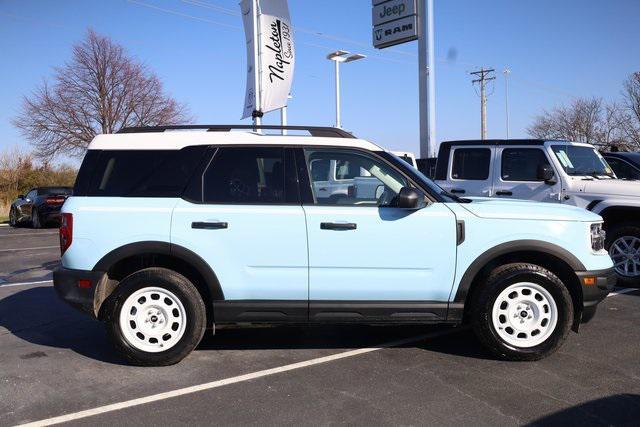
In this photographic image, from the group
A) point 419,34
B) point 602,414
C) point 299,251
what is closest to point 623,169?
point 419,34

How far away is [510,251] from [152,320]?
3.10m

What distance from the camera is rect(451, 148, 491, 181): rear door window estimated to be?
8664mm

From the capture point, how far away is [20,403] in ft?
13.2

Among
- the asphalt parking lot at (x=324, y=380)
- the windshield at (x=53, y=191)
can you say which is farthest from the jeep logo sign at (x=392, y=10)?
the windshield at (x=53, y=191)

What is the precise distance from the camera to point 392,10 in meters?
13.7

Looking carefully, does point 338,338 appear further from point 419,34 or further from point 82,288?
point 419,34

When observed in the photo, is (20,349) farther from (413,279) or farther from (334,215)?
(413,279)

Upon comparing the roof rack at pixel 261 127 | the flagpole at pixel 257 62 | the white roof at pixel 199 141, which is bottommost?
the white roof at pixel 199 141

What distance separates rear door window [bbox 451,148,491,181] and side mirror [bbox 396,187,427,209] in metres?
4.46

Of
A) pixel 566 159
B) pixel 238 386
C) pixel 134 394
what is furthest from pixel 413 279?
pixel 566 159

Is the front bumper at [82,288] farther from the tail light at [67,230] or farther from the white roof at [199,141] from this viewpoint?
the white roof at [199,141]

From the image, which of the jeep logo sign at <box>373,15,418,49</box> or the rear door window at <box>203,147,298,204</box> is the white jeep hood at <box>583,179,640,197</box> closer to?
→ the rear door window at <box>203,147,298,204</box>

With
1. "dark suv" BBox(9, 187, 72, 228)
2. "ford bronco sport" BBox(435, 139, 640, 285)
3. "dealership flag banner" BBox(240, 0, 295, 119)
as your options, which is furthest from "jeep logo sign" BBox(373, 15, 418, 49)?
"dark suv" BBox(9, 187, 72, 228)

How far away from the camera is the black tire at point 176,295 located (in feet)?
15.4
